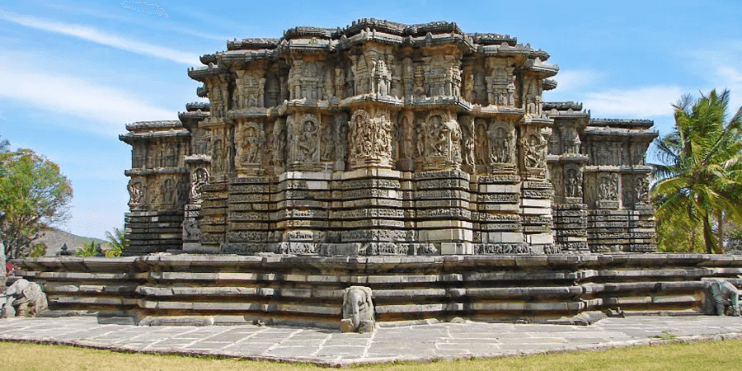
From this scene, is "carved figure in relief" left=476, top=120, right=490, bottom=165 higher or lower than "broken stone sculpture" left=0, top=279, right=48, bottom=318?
higher

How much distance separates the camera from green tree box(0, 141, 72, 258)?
5178cm

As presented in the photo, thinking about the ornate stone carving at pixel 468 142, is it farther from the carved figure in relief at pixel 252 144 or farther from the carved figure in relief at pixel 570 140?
the carved figure in relief at pixel 570 140

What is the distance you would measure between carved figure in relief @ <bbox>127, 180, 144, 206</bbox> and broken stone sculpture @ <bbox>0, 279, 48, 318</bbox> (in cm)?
2412

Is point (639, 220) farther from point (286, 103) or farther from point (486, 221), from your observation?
point (286, 103)

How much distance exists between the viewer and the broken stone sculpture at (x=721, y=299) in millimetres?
14398

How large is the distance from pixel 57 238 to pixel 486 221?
75.1m

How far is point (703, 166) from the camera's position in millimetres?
34281

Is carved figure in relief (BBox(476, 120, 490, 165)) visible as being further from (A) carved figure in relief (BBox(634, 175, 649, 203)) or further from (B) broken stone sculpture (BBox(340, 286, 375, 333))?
(A) carved figure in relief (BBox(634, 175, 649, 203))

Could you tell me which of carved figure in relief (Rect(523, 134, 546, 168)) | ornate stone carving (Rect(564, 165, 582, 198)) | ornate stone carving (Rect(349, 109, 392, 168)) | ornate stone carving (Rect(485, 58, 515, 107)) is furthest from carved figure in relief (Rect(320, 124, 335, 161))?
ornate stone carving (Rect(564, 165, 582, 198))

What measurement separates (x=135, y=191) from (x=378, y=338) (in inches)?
1205

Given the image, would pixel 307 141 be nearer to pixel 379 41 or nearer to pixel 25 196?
pixel 379 41

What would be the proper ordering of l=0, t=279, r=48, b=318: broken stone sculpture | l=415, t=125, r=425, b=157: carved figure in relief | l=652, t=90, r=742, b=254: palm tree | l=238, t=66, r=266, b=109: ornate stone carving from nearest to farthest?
l=0, t=279, r=48, b=318: broken stone sculpture
l=415, t=125, r=425, b=157: carved figure in relief
l=238, t=66, r=266, b=109: ornate stone carving
l=652, t=90, r=742, b=254: palm tree

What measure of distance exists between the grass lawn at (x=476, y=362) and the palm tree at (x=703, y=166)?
2547 cm

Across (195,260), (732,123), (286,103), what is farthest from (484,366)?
(732,123)
